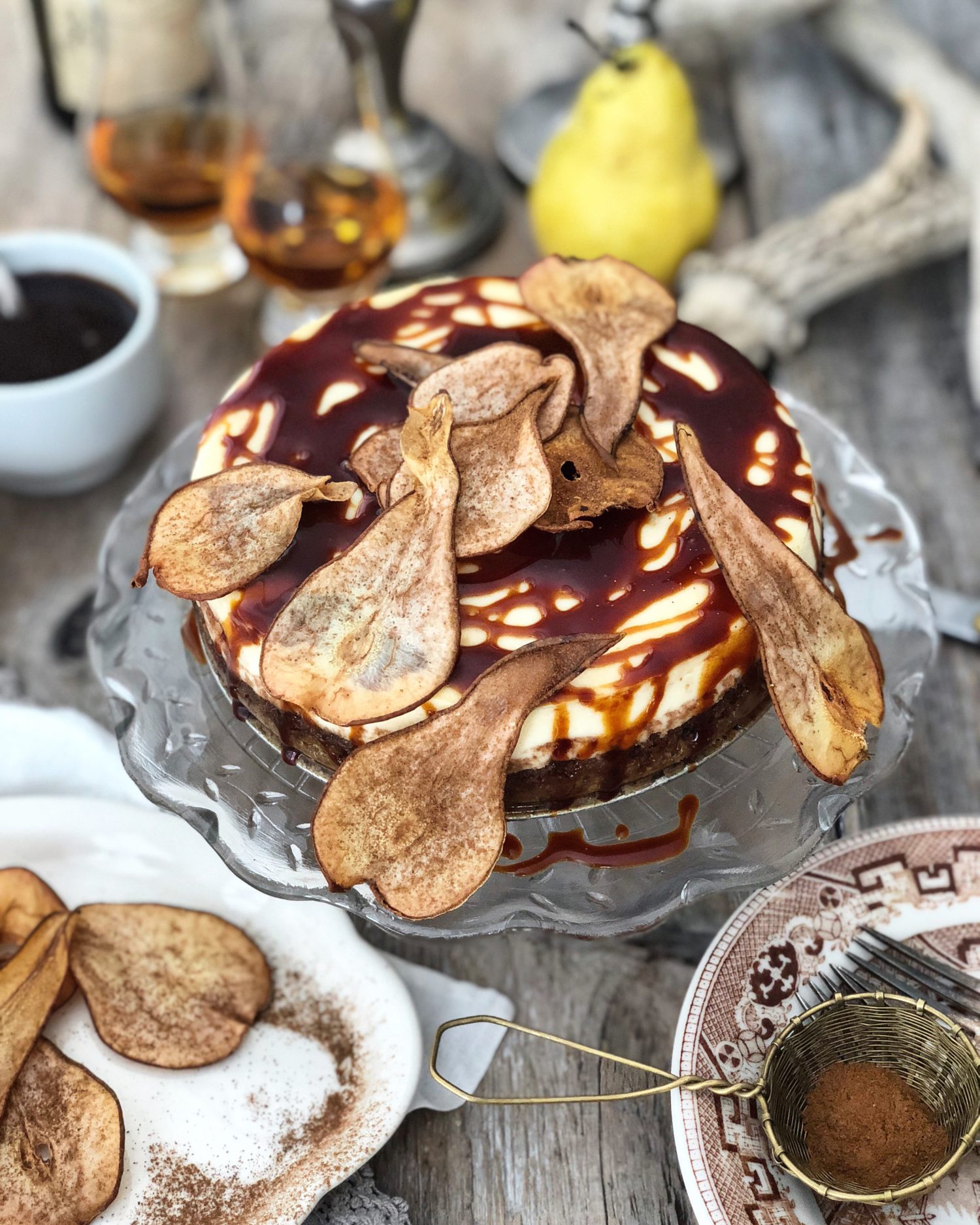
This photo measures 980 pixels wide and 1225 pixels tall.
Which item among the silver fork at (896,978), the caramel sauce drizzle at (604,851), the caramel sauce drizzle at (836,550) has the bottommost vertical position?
the silver fork at (896,978)

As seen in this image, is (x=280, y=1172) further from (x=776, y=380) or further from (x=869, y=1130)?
(x=776, y=380)

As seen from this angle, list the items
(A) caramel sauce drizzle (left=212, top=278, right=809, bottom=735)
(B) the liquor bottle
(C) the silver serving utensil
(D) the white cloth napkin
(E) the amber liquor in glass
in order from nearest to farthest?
(A) caramel sauce drizzle (left=212, top=278, right=809, bottom=735) < (D) the white cloth napkin < (C) the silver serving utensil < (E) the amber liquor in glass < (B) the liquor bottle

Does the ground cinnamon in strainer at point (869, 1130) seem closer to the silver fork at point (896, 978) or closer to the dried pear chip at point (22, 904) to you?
the silver fork at point (896, 978)

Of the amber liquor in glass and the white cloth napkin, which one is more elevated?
the amber liquor in glass

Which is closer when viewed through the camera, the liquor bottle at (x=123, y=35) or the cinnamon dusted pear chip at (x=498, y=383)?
the cinnamon dusted pear chip at (x=498, y=383)

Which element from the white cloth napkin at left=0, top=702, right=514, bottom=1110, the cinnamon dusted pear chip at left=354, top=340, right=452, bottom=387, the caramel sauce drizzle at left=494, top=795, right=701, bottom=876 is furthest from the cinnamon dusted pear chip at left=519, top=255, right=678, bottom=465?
the white cloth napkin at left=0, top=702, right=514, bottom=1110

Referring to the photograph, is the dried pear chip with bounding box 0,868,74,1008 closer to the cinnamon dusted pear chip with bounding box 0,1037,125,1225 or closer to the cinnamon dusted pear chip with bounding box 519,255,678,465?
the cinnamon dusted pear chip with bounding box 0,1037,125,1225

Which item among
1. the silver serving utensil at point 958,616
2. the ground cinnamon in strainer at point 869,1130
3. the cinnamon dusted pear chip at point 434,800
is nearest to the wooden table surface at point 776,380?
the silver serving utensil at point 958,616
